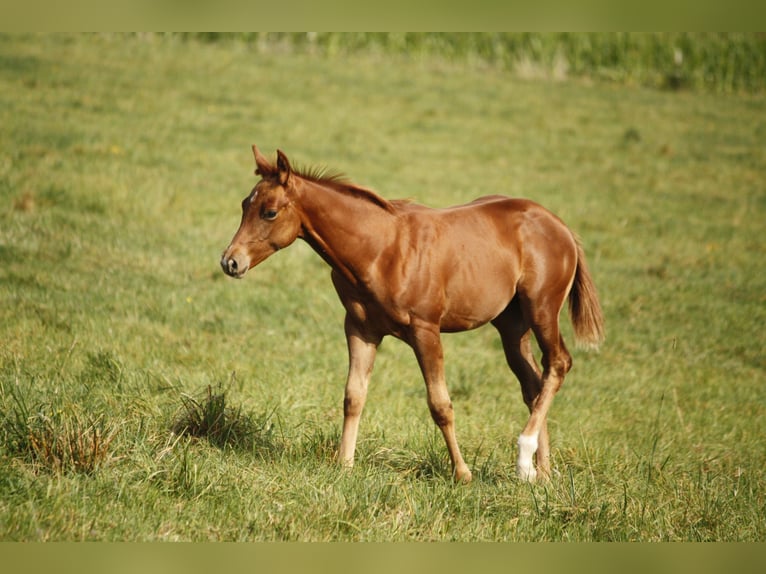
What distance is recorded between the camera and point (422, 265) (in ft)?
18.7

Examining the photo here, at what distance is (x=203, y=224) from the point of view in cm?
1229

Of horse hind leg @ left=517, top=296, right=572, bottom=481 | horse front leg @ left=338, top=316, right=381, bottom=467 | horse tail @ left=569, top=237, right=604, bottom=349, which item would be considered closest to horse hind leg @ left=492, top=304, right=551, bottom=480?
horse hind leg @ left=517, top=296, right=572, bottom=481

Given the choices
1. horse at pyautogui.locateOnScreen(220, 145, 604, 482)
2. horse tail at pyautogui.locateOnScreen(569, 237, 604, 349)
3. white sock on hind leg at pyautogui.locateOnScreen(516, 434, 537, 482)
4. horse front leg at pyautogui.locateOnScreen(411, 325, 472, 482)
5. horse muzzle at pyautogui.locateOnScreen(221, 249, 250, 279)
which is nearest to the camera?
horse muzzle at pyautogui.locateOnScreen(221, 249, 250, 279)

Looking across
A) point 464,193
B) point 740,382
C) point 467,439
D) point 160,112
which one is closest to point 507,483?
point 467,439

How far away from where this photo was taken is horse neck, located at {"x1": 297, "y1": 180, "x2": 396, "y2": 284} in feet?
18.3

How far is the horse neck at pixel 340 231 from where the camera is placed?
5.57 m

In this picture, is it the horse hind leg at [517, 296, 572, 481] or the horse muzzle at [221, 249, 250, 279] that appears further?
the horse hind leg at [517, 296, 572, 481]

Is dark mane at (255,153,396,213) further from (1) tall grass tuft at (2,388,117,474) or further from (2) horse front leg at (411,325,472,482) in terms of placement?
(1) tall grass tuft at (2,388,117,474)

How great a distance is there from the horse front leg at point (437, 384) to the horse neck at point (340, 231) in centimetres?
56

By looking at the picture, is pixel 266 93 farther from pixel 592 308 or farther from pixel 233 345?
pixel 592 308

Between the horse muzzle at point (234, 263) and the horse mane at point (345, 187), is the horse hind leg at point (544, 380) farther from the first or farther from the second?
the horse muzzle at point (234, 263)

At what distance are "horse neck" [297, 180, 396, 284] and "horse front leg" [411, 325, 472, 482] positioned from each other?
56 cm

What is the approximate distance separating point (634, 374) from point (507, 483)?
399 cm

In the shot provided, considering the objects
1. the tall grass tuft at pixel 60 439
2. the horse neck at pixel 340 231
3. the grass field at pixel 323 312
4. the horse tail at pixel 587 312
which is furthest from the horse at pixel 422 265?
the tall grass tuft at pixel 60 439
